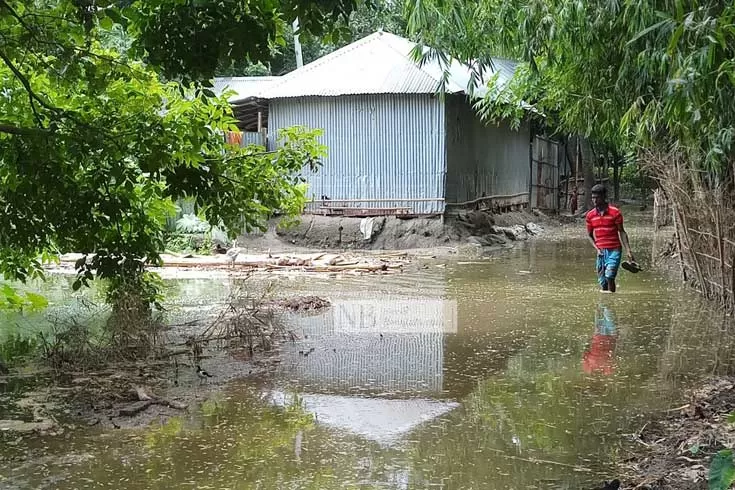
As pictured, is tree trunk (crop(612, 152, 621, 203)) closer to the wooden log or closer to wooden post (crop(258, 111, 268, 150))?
wooden post (crop(258, 111, 268, 150))

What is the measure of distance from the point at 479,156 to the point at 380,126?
3.53 metres

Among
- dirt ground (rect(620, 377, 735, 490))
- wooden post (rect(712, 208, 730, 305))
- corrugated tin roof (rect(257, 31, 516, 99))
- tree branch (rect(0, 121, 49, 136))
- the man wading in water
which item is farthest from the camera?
corrugated tin roof (rect(257, 31, 516, 99))

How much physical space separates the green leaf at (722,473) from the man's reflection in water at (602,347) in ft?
12.1

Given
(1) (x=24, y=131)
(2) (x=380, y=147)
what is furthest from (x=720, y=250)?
(2) (x=380, y=147)

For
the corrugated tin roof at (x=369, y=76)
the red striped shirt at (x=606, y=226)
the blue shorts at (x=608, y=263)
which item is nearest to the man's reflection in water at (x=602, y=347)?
the blue shorts at (x=608, y=263)

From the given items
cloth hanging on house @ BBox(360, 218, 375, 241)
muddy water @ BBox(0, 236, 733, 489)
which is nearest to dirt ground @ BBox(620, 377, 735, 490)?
muddy water @ BBox(0, 236, 733, 489)

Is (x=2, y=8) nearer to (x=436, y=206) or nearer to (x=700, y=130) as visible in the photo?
(x=700, y=130)

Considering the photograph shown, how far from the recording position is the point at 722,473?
2.85m

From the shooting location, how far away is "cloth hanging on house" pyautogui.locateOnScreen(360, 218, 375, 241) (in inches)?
690

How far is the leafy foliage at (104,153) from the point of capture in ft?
21.0

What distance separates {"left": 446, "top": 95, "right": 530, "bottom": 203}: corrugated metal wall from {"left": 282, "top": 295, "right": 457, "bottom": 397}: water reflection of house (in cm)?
808

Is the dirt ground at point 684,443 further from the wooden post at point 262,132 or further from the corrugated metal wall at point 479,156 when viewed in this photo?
the wooden post at point 262,132

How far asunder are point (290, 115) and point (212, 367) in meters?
12.3

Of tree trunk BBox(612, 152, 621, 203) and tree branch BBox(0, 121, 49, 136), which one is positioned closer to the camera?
tree branch BBox(0, 121, 49, 136)
